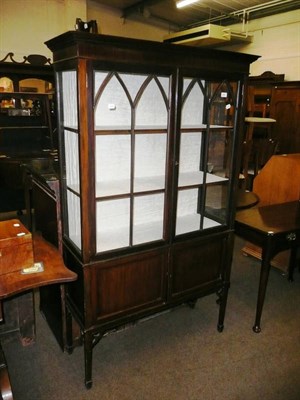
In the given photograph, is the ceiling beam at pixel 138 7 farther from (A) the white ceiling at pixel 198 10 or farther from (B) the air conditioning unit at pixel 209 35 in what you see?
(B) the air conditioning unit at pixel 209 35

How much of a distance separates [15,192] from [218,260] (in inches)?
132

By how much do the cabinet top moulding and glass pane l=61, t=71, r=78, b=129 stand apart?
0.28ft

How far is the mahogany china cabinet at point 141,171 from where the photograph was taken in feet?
4.88

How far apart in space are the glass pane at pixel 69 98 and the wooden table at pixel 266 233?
4.62ft

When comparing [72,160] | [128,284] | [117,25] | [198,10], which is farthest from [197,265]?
[117,25]

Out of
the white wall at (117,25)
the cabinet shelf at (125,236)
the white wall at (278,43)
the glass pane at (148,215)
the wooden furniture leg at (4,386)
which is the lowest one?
the wooden furniture leg at (4,386)

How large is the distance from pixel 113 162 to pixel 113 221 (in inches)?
14.6

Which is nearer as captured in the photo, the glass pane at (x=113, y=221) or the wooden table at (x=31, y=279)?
the wooden table at (x=31, y=279)

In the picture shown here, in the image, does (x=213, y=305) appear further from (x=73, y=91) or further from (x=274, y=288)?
(x=73, y=91)

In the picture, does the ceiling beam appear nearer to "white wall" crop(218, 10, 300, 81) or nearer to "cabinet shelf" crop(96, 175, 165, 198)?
"white wall" crop(218, 10, 300, 81)

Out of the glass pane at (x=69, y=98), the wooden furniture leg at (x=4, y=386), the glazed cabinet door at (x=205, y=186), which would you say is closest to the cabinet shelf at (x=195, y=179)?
the glazed cabinet door at (x=205, y=186)

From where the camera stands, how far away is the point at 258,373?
1.92m

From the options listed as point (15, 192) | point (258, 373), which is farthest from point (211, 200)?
point (15, 192)

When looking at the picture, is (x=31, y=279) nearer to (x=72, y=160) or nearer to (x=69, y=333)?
(x=72, y=160)
